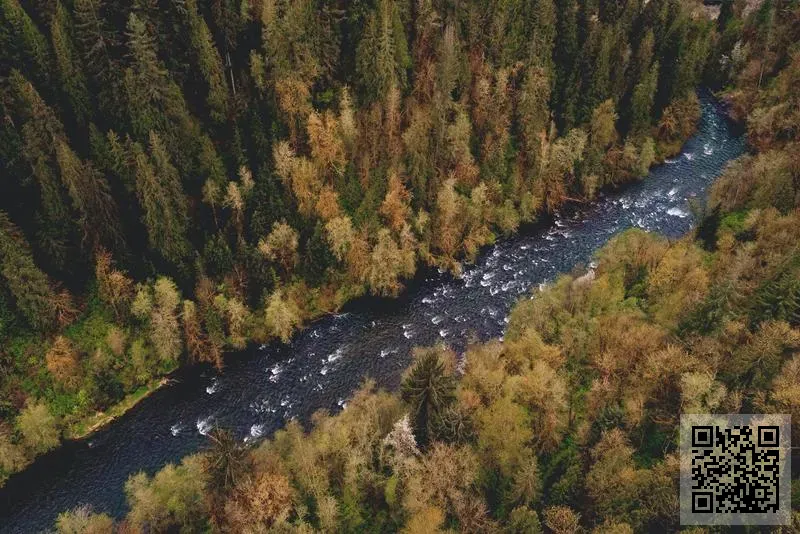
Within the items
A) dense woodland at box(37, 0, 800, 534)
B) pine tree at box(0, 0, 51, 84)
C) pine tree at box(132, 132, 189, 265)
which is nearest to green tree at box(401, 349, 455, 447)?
dense woodland at box(37, 0, 800, 534)

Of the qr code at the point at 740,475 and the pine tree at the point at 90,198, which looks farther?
the pine tree at the point at 90,198

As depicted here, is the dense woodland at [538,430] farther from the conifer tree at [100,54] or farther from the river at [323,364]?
the conifer tree at [100,54]

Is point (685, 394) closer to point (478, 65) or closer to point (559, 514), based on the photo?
point (559, 514)

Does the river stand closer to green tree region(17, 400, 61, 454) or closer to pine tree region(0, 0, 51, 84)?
green tree region(17, 400, 61, 454)

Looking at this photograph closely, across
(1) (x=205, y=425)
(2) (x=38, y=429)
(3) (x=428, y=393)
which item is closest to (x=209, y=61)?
(1) (x=205, y=425)

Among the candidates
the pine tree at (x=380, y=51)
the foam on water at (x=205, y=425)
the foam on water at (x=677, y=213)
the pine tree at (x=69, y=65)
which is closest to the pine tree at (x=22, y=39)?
the pine tree at (x=69, y=65)

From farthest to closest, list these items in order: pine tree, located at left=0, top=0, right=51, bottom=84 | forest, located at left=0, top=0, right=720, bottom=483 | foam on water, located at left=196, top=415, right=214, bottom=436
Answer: forest, located at left=0, top=0, right=720, bottom=483 → pine tree, located at left=0, top=0, right=51, bottom=84 → foam on water, located at left=196, top=415, right=214, bottom=436
